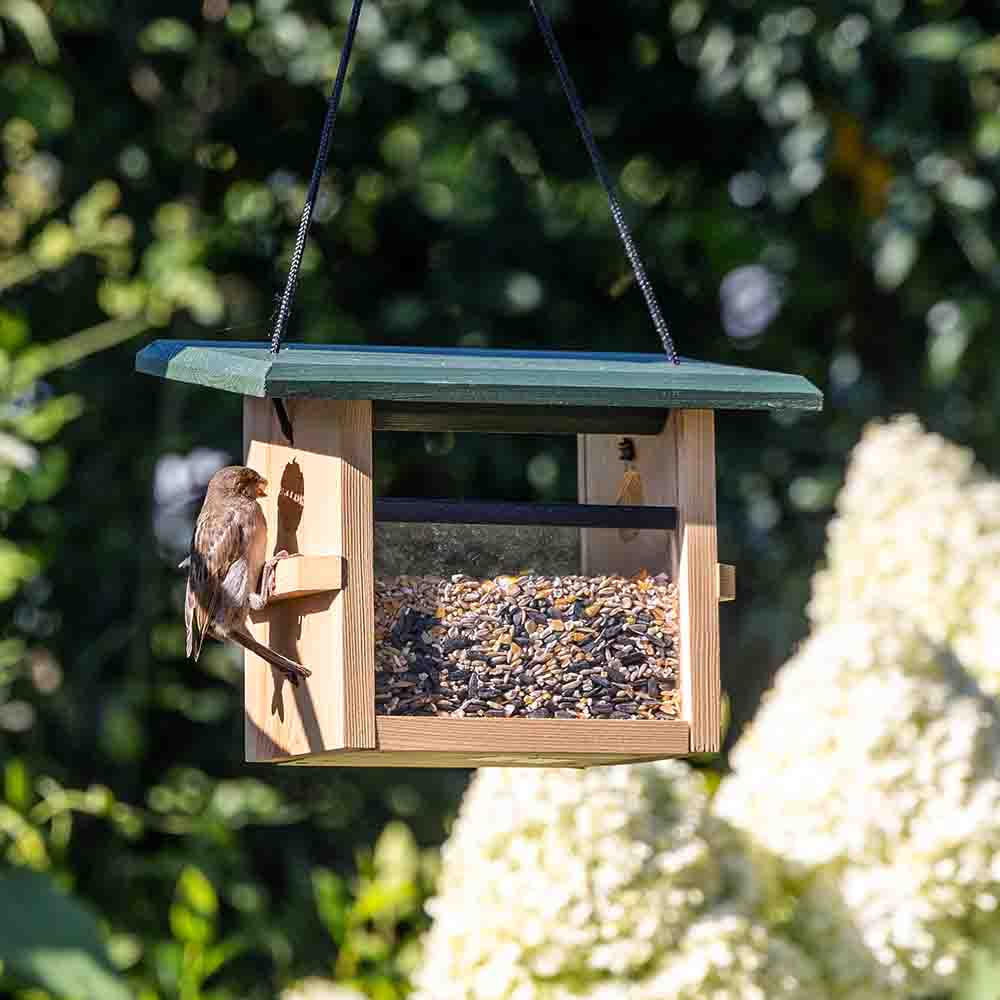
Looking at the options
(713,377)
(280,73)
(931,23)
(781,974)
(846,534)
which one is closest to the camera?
(713,377)

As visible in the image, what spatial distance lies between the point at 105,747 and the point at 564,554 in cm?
203

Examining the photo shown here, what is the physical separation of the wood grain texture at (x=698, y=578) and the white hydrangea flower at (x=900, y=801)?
13.9 inches

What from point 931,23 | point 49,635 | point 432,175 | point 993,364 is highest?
point 931,23

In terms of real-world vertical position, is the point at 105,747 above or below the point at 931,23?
below

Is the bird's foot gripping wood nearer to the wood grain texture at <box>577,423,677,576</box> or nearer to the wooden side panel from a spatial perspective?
the wooden side panel

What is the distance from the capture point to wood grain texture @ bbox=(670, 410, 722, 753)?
2.12m

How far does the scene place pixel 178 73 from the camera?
160 inches

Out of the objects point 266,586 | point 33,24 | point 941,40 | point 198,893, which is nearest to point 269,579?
point 266,586

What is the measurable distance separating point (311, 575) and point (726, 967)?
0.66 m

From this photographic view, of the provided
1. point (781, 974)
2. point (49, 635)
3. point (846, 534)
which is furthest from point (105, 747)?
point (781, 974)

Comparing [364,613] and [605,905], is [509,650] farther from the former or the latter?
[605,905]

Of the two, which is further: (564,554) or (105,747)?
(105,747)

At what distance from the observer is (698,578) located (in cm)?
214

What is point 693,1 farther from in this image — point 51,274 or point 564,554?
point 564,554
